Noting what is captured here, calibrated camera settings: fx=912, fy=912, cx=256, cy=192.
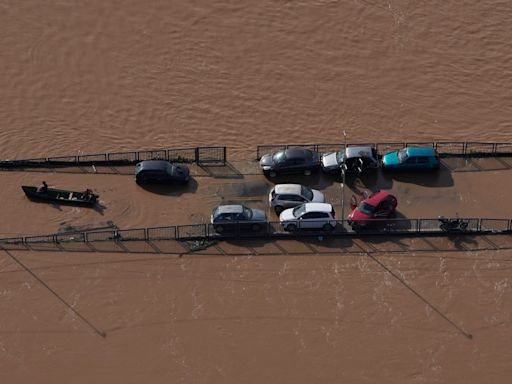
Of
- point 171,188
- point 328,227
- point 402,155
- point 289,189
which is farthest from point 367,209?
point 171,188

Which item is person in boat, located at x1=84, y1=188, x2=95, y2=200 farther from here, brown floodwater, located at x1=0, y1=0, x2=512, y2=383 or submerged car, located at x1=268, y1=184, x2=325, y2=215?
submerged car, located at x1=268, y1=184, x2=325, y2=215

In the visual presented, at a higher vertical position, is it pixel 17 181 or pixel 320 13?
pixel 320 13

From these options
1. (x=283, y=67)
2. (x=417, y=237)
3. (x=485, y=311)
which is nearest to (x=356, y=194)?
(x=417, y=237)

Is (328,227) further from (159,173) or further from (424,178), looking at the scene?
(159,173)

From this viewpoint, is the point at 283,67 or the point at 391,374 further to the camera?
the point at 283,67

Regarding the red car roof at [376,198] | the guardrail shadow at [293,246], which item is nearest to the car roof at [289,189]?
the guardrail shadow at [293,246]

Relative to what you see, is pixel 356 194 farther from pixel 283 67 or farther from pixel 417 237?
pixel 283 67
